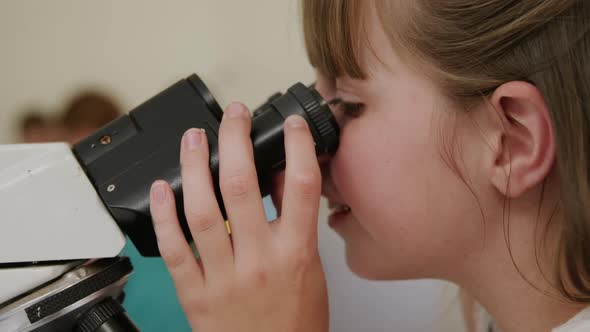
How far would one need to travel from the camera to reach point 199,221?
21.5 inches

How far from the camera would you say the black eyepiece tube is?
0.54 meters

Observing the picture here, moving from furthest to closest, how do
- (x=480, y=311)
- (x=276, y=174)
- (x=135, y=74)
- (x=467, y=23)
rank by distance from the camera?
(x=135, y=74) → (x=480, y=311) → (x=276, y=174) → (x=467, y=23)

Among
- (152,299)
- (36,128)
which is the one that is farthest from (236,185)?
(36,128)

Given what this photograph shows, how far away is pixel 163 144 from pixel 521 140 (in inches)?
15.6

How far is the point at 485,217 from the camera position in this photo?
58cm

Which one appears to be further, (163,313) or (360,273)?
(163,313)

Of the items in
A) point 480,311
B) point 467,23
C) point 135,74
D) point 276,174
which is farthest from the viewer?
point 135,74

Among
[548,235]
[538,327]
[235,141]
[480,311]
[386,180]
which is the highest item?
[235,141]

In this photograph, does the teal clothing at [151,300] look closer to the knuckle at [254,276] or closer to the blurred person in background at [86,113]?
the knuckle at [254,276]

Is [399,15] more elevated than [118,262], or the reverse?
[399,15]

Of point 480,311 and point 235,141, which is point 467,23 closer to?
point 235,141

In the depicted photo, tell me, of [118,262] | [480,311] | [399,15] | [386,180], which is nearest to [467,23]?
[399,15]

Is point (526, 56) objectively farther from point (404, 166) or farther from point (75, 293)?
point (75, 293)

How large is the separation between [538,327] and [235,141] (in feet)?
1.44
